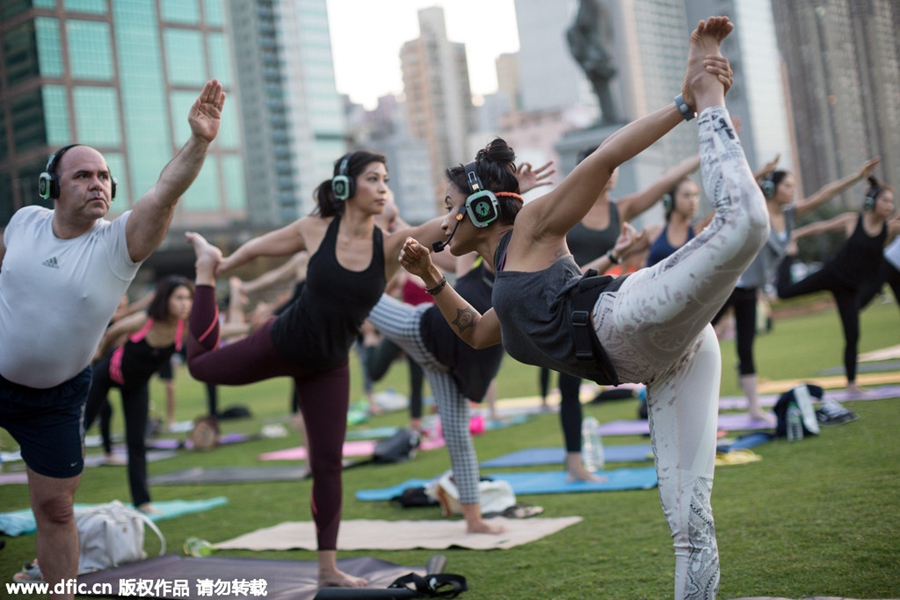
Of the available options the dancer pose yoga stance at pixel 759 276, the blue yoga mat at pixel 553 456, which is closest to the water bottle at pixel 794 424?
the dancer pose yoga stance at pixel 759 276

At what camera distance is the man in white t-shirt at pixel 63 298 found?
3742mm

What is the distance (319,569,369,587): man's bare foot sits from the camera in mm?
4297

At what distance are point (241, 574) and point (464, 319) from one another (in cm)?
226

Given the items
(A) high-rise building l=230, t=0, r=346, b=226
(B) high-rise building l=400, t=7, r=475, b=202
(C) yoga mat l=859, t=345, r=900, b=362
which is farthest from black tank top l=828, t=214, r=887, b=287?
(B) high-rise building l=400, t=7, r=475, b=202

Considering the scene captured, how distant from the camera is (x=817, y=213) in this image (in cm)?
6581

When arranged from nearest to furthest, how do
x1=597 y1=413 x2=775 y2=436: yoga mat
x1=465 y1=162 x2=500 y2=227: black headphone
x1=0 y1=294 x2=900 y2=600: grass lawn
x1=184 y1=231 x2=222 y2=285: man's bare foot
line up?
1. x1=465 y1=162 x2=500 y2=227: black headphone
2. x1=0 y1=294 x2=900 y2=600: grass lawn
3. x1=184 y1=231 x2=222 y2=285: man's bare foot
4. x1=597 y1=413 x2=775 y2=436: yoga mat

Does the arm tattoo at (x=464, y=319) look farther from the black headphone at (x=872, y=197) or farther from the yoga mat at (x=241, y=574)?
the black headphone at (x=872, y=197)

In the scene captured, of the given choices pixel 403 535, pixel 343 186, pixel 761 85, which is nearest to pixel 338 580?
pixel 403 535

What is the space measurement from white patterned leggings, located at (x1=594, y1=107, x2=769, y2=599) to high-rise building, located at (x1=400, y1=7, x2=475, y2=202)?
190 m

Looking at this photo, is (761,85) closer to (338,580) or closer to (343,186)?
(343,186)

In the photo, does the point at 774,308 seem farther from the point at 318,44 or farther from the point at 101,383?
the point at 318,44

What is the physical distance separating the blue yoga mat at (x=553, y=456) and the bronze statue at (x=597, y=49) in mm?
10049

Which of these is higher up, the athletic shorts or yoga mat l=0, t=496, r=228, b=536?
the athletic shorts

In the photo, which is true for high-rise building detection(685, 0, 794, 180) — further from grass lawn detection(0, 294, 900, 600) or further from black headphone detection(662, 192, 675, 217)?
grass lawn detection(0, 294, 900, 600)
